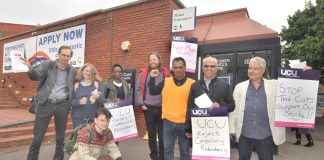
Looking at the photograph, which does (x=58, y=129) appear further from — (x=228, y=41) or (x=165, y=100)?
(x=228, y=41)

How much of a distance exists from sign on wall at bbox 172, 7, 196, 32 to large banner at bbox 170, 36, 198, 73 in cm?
48

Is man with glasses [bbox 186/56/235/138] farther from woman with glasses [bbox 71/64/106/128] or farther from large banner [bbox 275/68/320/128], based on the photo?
woman with glasses [bbox 71/64/106/128]

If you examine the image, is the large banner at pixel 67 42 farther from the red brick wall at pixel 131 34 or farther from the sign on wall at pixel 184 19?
the sign on wall at pixel 184 19

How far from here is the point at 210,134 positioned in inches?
143

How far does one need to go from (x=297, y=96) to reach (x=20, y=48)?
1160 cm

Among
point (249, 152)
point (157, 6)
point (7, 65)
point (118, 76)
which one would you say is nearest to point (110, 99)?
point (118, 76)

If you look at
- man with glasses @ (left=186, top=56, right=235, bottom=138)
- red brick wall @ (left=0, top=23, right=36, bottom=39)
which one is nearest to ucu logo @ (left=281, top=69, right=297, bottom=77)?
man with glasses @ (left=186, top=56, right=235, bottom=138)

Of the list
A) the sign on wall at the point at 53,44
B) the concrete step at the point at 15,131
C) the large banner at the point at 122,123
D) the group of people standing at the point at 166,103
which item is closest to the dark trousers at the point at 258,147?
the group of people standing at the point at 166,103

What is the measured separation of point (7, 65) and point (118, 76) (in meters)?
10.0

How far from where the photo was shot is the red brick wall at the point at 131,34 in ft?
25.4

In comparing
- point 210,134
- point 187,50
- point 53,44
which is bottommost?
point 210,134

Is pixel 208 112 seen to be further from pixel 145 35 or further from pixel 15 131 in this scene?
pixel 15 131

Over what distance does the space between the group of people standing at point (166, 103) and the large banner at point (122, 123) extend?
8.0 inches

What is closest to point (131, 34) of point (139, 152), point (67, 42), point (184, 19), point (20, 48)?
point (184, 19)
